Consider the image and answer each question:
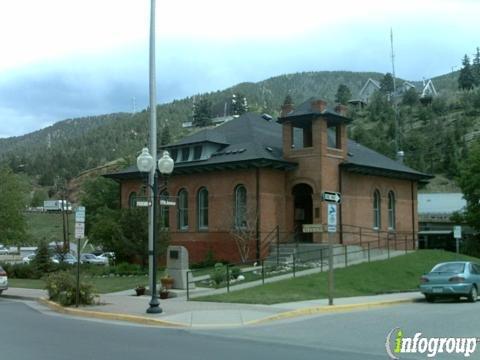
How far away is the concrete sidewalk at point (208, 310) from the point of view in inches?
645

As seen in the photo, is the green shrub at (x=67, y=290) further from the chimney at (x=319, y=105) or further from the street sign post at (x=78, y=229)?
the chimney at (x=319, y=105)

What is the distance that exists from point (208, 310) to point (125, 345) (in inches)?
230

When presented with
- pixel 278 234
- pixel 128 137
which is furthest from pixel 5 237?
pixel 128 137

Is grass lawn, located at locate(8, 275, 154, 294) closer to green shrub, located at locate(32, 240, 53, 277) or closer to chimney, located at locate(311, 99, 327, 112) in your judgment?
green shrub, located at locate(32, 240, 53, 277)

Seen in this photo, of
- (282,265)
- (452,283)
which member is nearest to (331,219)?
(452,283)

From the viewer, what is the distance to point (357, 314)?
17.8 m

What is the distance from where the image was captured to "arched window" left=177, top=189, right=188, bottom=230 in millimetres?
37750

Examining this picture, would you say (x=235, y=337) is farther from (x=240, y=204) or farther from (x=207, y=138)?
(x=207, y=138)

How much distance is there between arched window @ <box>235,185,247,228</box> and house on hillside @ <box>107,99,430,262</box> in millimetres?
53

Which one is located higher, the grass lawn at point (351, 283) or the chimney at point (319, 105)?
the chimney at point (319, 105)

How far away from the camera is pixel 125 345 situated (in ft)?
40.7

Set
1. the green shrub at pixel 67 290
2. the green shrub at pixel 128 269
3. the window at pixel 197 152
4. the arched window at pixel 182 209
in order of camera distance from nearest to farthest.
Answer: the green shrub at pixel 67 290 → the green shrub at pixel 128 269 → the window at pixel 197 152 → the arched window at pixel 182 209

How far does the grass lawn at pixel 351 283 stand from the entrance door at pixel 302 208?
5578 mm

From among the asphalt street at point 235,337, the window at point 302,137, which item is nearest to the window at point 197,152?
the window at point 302,137
